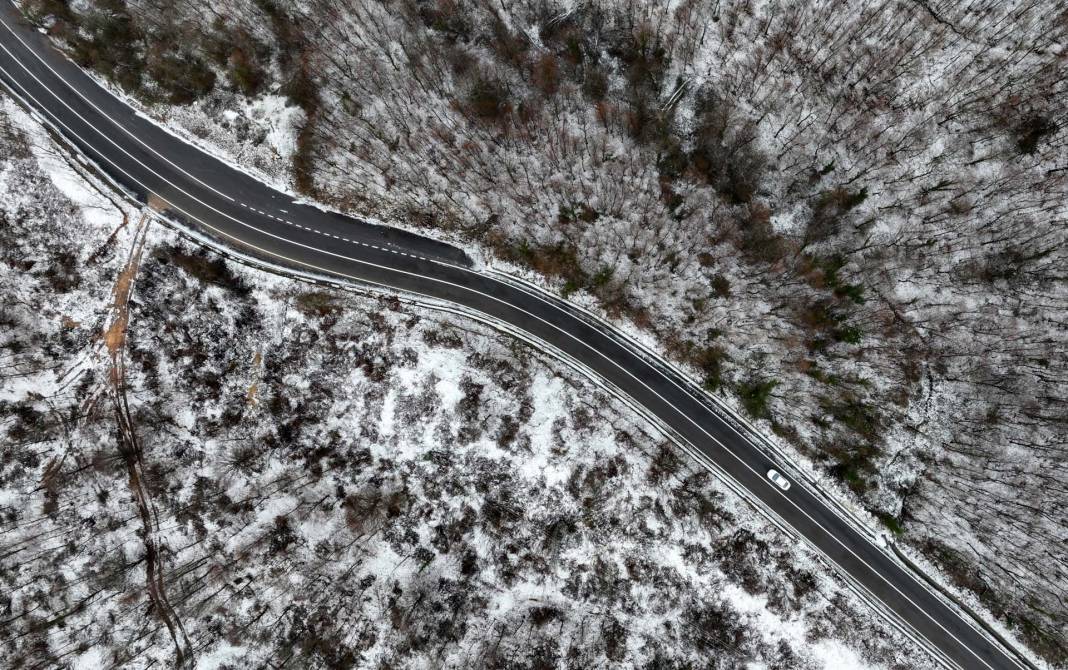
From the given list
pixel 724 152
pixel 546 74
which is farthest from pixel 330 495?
pixel 724 152

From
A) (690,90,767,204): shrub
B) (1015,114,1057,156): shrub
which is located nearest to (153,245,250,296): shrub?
(690,90,767,204): shrub

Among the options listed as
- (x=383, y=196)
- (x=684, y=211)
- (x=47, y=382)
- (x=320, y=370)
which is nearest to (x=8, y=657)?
(x=47, y=382)

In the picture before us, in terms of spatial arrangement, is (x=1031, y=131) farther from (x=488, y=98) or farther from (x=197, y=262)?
(x=197, y=262)

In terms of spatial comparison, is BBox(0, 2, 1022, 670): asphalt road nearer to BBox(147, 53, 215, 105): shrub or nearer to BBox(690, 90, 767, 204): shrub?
BBox(147, 53, 215, 105): shrub

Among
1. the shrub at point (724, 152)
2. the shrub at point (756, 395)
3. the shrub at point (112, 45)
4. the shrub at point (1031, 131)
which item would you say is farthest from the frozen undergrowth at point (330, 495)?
the shrub at point (1031, 131)

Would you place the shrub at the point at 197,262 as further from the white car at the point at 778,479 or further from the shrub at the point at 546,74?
the white car at the point at 778,479
